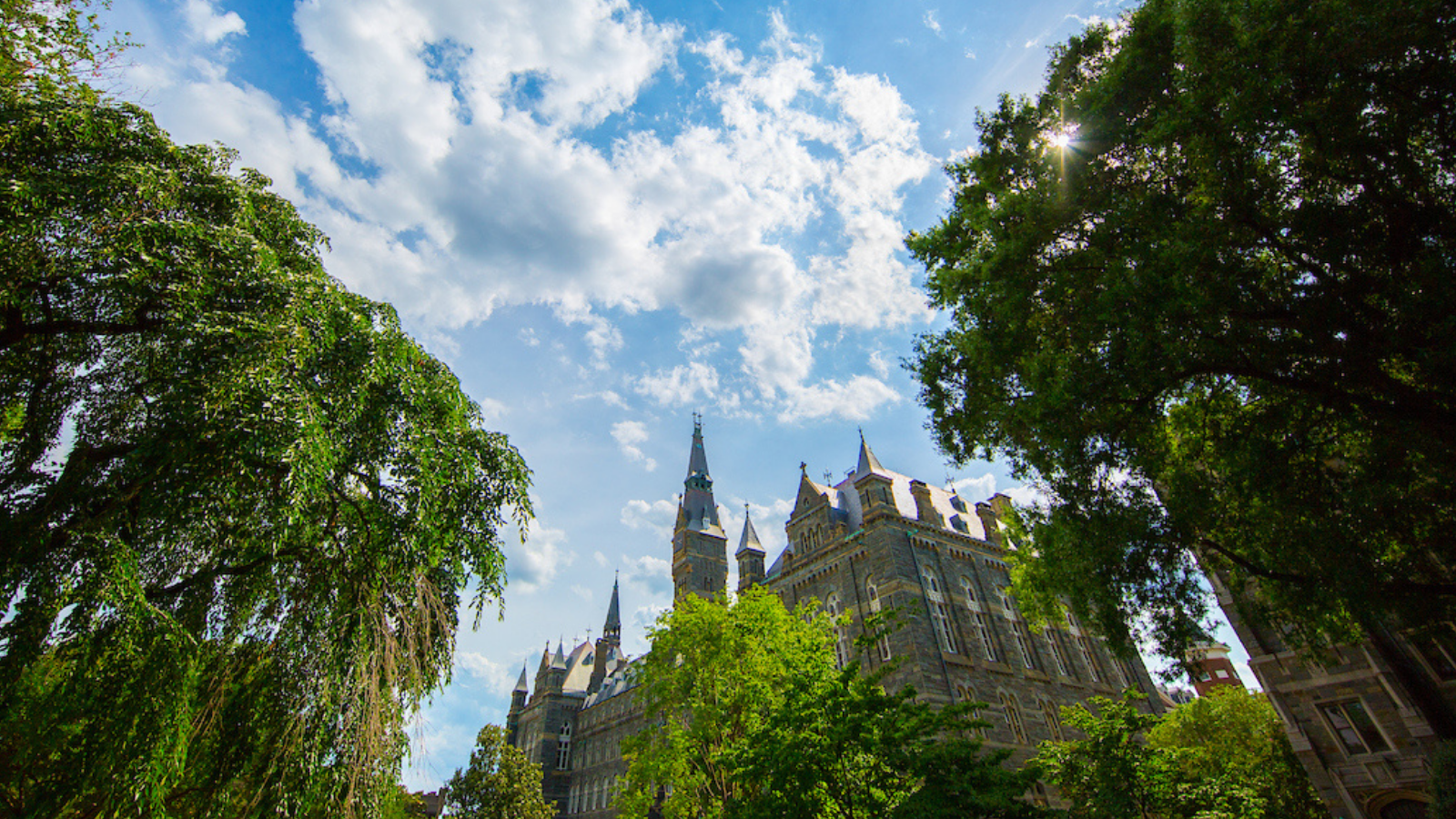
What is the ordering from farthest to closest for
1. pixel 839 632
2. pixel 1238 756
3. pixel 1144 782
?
1. pixel 839 632
2. pixel 1238 756
3. pixel 1144 782

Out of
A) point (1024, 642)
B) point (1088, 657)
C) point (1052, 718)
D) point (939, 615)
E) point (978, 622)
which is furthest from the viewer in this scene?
point (1088, 657)

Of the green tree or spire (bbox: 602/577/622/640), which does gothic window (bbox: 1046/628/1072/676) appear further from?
spire (bbox: 602/577/622/640)

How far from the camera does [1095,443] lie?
10164 mm

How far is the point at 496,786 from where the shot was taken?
104ft

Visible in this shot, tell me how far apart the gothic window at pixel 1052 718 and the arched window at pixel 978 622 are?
3.06 meters

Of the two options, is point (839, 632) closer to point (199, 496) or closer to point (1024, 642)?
point (1024, 642)

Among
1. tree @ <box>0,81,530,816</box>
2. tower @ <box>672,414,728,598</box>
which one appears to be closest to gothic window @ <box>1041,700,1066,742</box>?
tower @ <box>672,414,728,598</box>

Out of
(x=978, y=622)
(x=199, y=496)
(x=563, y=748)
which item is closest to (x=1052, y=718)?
(x=978, y=622)

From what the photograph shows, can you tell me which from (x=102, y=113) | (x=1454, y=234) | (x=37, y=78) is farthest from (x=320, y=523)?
(x=1454, y=234)

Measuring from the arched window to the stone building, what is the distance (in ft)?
38.4

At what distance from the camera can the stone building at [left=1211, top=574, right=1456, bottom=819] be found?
572 inches

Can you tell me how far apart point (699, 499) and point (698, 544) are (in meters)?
4.61

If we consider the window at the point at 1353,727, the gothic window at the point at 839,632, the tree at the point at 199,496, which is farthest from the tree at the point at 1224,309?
the gothic window at the point at 839,632

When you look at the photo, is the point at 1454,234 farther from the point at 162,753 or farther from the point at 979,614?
the point at 979,614
